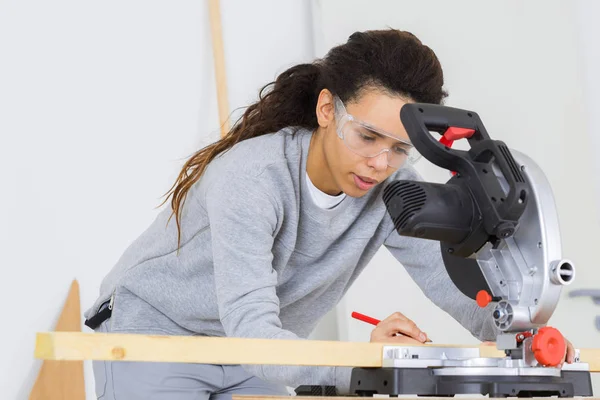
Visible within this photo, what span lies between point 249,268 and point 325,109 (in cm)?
41

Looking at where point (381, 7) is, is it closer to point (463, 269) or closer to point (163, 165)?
point (163, 165)

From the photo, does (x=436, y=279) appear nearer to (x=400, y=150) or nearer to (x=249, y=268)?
(x=400, y=150)

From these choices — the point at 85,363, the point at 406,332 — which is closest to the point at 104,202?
the point at 85,363

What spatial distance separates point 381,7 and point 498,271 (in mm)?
1886

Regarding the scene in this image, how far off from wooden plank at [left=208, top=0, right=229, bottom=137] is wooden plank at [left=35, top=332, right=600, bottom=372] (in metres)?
1.78

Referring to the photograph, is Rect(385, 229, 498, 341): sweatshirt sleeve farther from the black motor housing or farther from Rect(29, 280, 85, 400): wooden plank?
Rect(29, 280, 85, 400): wooden plank

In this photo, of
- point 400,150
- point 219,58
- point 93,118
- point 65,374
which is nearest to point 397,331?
point 400,150

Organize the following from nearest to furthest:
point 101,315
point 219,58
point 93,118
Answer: point 101,315 < point 93,118 < point 219,58

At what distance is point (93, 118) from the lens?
8.16 feet

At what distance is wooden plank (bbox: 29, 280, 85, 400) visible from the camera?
2223mm

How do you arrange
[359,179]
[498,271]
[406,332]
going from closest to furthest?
[498,271], [406,332], [359,179]

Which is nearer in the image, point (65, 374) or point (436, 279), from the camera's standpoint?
point (436, 279)

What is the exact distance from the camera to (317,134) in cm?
164

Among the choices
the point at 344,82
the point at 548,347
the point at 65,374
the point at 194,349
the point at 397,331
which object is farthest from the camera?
the point at 65,374
